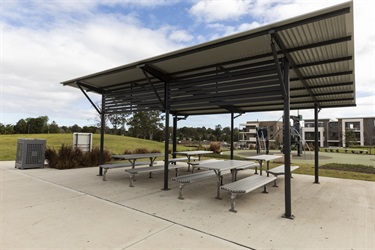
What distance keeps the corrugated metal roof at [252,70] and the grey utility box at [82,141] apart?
461cm

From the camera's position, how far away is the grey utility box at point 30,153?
31.1 feet

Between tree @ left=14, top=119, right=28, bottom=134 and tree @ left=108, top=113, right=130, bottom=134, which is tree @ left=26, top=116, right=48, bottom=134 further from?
tree @ left=108, top=113, right=130, bottom=134

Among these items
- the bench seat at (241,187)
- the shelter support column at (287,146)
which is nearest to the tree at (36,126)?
the bench seat at (241,187)

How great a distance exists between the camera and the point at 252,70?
16.1ft

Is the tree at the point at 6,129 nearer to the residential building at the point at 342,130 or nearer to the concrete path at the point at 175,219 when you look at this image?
the concrete path at the point at 175,219

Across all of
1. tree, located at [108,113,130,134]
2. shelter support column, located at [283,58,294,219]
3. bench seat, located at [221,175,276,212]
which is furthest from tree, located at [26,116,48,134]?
shelter support column, located at [283,58,294,219]

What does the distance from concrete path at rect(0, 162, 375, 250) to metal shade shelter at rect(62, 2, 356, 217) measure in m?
0.84

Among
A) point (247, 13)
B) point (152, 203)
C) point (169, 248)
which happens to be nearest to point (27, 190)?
point (152, 203)

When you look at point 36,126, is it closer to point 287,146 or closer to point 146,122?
point 146,122

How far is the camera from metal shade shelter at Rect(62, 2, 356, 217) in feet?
12.0

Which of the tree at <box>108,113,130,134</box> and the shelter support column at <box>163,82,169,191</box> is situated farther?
the tree at <box>108,113,130,134</box>

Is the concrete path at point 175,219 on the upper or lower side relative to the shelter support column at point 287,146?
lower

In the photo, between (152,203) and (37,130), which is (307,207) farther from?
(37,130)

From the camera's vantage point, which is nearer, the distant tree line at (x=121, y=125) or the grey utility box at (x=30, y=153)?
the grey utility box at (x=30, y=153)
